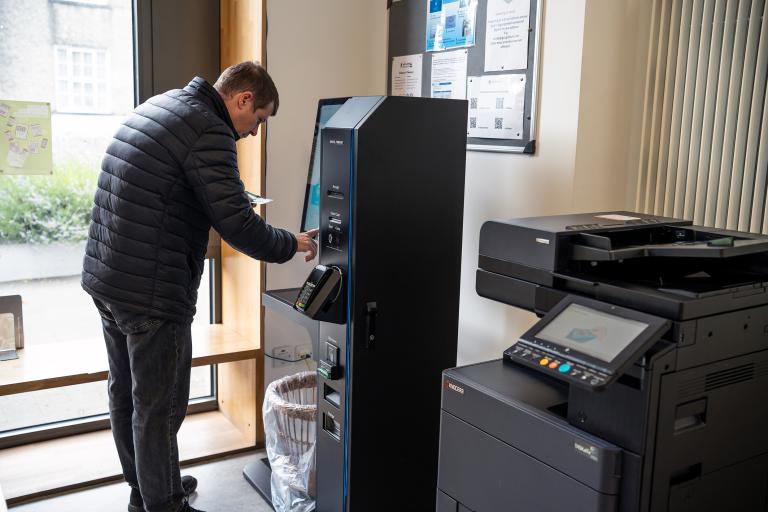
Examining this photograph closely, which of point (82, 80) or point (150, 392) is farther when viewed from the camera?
point (82, 80)

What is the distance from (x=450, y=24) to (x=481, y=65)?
0.84 feet

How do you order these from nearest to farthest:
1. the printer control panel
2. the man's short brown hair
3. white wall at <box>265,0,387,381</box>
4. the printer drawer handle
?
the printer control panel < the printer drawer handle < the man's short brown hair < white wall at <box>265,0,387,381</box>

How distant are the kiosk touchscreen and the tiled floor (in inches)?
64.6

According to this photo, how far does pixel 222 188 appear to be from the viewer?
84.1 inches

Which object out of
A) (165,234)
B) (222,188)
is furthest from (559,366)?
(165,234)

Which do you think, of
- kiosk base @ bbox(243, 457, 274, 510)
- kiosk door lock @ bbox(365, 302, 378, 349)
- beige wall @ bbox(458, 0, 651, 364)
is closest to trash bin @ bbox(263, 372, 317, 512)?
kiosk base @ bbox(243, 457, 274, 510)

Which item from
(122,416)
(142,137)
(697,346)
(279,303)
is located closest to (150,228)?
(142,137)

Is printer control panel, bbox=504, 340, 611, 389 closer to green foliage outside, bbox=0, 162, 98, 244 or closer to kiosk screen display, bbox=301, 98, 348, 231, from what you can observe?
kiosk screen display, bbox=301, 98, 348, 231

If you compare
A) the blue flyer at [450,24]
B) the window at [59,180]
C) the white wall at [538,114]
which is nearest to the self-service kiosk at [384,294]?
the white wall at [538,114]

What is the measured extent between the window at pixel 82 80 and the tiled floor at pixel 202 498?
1.56 metres

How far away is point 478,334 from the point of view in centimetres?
266

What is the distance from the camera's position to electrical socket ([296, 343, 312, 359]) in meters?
3.26

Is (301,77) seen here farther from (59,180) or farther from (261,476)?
(261,476)

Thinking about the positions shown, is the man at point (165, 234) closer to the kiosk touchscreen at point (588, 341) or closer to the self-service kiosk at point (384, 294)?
the self-service kiosk at point (384, 294)
